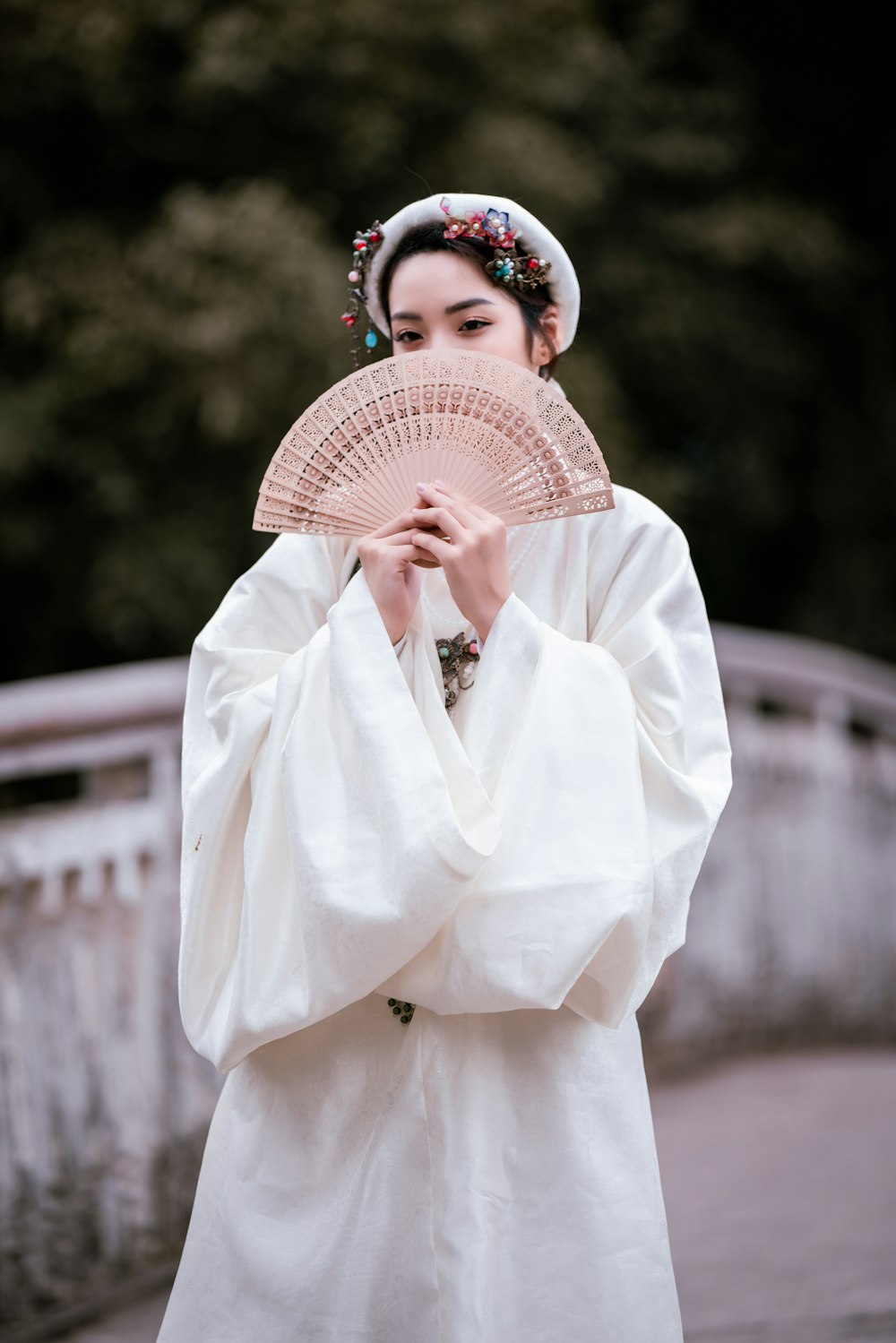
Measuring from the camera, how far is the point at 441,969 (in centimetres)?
160

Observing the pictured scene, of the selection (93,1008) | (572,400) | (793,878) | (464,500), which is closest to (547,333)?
(464,500)

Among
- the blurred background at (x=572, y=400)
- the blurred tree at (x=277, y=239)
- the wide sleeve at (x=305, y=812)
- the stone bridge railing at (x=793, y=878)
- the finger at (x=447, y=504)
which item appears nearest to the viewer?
the wide sleeve at (x=305, y=812)

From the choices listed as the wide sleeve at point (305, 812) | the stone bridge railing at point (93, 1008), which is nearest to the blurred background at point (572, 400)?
the stone bridge railing at point (93, 1008)

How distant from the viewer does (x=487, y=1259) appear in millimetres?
1628

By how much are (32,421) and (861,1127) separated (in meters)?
4.14

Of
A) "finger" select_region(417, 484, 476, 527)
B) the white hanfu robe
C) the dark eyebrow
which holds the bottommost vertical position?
the white hanfu robe

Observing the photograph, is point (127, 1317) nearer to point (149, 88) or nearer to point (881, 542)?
point (149, 88)

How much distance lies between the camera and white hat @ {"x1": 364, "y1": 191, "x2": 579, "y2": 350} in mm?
1883

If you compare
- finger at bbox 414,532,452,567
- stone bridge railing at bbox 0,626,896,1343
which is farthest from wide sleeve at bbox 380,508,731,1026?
stone bridge railing at bbox 0,626,896,1343

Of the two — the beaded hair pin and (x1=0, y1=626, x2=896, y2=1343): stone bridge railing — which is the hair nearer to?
the beaded hair pin

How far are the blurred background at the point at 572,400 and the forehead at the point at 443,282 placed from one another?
88 centimetres

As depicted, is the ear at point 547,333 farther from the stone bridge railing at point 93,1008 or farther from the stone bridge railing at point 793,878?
the stone bridge railing at point 793,878

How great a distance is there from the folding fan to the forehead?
0.14 meters

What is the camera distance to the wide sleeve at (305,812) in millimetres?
1569
